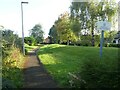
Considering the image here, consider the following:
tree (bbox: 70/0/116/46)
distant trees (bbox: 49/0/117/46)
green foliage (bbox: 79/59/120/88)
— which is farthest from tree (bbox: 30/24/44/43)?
green foliage (bbox: 79/59/120/88)

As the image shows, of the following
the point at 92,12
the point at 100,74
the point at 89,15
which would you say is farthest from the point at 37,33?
the point at 100,74

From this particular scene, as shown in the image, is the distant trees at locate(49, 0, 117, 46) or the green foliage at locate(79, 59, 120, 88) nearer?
the green foliage at locate(79, 59, 120, 88)

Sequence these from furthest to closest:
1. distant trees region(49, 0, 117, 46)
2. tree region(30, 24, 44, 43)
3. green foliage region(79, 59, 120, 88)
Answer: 1. tree region(30, 24, 44, 43)
2. distant trees region(49, 0, 117, 46)
3. green foliage region(79, 59, 120, 88)

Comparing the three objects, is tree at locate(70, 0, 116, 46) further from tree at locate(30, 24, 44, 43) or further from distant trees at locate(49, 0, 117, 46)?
tree at locate(30, 24, 44, 43)

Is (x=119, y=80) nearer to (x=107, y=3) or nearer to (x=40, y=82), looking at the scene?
(x=40, y=82)

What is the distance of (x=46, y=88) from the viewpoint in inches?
458

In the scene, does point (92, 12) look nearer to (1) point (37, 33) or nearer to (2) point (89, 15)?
(2) point (89, 15)

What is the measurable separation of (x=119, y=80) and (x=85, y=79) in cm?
102

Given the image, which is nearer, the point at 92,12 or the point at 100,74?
the point at 100,74

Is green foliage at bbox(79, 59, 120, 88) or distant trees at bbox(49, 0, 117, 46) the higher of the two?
distant trees at bbox(49, 0, 117, 46)

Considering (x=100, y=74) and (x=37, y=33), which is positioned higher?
(x=37, y=33)

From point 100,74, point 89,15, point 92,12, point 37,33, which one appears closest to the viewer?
point 100,74

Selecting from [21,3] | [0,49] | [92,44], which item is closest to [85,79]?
[0,49]

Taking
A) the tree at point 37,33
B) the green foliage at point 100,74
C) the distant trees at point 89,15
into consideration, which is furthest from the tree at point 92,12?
the tree at point 37,33
